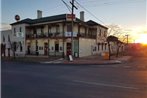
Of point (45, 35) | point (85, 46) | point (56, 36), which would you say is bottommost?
point (85, 46)

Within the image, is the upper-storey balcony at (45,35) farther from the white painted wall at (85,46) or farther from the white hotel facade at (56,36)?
the white painted wall at (85,46)

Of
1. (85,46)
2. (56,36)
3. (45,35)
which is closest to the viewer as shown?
(56,36)

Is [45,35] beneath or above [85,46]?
above

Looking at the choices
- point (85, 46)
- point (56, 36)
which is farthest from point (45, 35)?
point (85, 46)

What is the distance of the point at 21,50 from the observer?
5378cm

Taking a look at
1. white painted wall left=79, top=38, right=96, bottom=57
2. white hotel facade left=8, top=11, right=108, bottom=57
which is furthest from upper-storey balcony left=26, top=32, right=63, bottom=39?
white painted wall left=79, top=38, right=96, bottom=57

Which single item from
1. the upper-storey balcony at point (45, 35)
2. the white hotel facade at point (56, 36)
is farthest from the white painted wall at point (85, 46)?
the upper-storey balcony at point (45, 35)

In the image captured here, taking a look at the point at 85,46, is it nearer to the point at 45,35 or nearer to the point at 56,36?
the point at 56,36

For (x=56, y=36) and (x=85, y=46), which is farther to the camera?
(x=85, y=46)

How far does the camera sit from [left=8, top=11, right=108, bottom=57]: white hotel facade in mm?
45219

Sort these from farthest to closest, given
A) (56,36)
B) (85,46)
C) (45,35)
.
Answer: (45,35)
(85,46)
(56,36)

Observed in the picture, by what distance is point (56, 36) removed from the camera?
1818 inches

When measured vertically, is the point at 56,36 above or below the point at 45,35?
below

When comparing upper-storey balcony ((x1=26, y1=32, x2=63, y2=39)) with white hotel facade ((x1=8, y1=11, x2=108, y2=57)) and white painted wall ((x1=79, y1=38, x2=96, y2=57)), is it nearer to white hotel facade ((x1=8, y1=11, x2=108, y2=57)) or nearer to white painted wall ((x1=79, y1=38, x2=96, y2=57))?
white hotel facade ((x1=8, y1=11, x2=108, y2=57))
